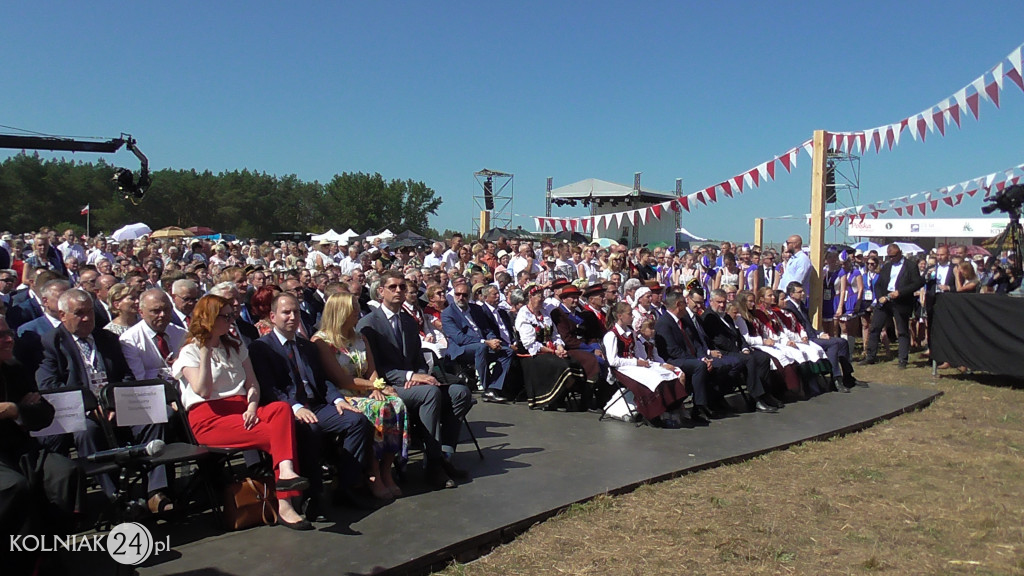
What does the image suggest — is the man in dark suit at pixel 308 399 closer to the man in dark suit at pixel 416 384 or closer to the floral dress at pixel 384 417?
the floral dress at pixel 384 417

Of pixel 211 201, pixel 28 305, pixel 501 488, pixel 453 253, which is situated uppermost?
pixel 211 201

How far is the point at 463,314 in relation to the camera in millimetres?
7629

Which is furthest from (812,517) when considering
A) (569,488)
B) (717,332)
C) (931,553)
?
(717,332)

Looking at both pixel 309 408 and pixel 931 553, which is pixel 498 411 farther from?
pixel 931 553

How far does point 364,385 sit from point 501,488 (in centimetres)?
→ 110

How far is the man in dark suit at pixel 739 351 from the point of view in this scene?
7.34 metres

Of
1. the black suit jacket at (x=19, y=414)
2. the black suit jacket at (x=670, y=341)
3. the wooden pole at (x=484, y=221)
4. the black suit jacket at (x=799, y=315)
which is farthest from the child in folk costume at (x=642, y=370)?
the wooden pole at (x=484, y=221)

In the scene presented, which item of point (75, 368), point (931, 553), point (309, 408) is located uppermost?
point (75, 368)

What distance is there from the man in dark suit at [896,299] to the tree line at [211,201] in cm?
4944

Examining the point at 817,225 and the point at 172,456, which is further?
the point at 817,225

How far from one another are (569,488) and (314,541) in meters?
1.67

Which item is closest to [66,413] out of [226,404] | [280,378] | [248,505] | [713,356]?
[226,404]

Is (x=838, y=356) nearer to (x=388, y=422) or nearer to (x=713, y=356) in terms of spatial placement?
(x=713, y=356)

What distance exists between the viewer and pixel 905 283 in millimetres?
9844
